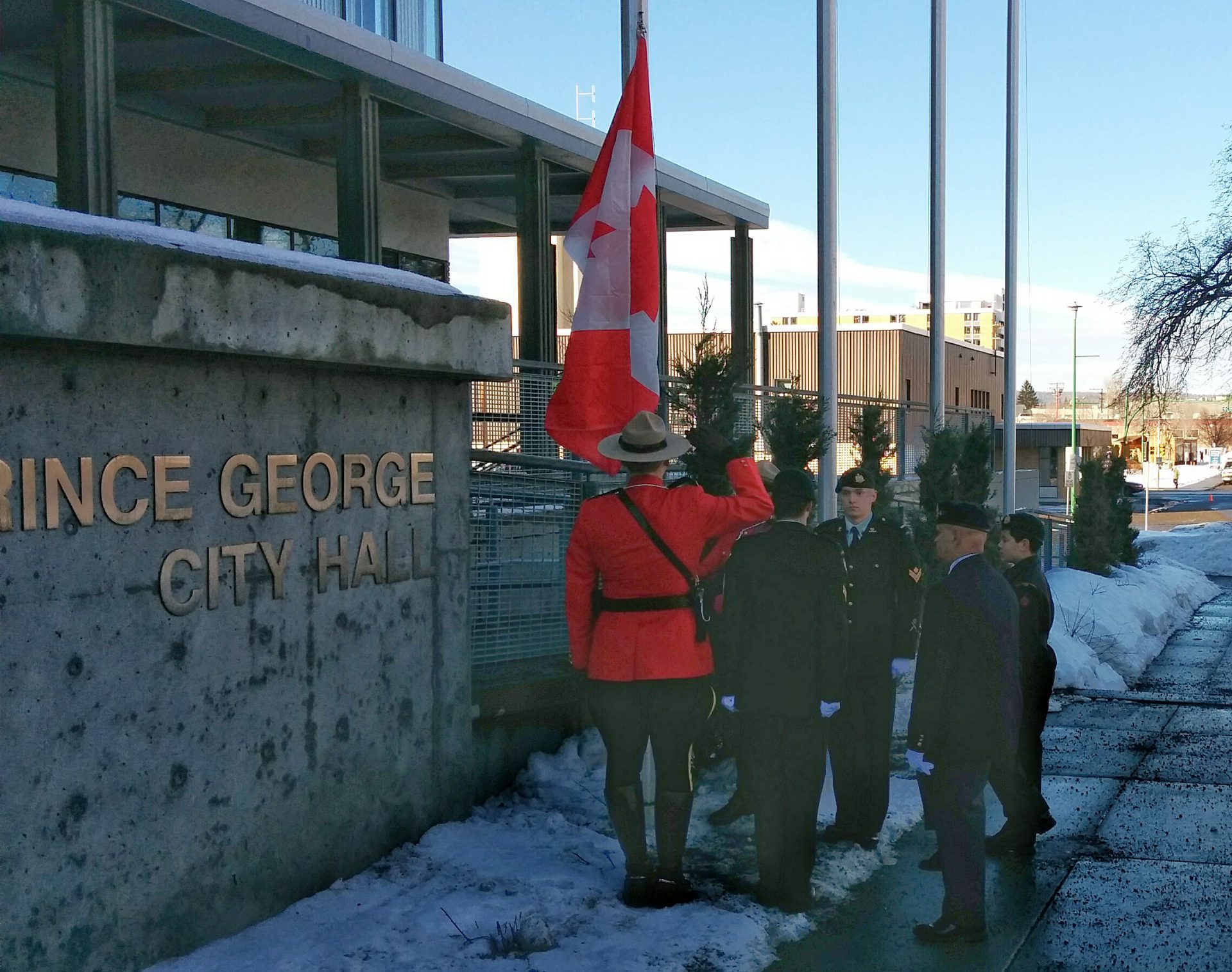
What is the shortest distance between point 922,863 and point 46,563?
408cm

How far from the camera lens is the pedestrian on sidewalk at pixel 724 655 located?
5660mm

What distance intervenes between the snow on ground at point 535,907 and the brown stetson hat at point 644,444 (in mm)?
1870

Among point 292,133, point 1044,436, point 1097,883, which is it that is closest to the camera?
point 1097,883

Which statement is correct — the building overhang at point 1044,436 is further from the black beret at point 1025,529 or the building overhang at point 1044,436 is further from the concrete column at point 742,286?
the black beret at point 1025,529

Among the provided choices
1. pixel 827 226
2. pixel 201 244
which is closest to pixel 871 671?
pixel 201 244

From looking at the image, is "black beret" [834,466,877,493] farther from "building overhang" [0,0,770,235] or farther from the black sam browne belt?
"building overhang" [0,0,770,235]

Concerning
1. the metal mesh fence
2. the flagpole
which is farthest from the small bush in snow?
the flagpole

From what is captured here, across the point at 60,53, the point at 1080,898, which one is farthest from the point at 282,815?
the point at 60,53

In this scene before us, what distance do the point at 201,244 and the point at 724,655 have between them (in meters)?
2.75

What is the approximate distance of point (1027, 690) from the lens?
6.57 m

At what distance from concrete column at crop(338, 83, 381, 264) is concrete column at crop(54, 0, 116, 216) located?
2.61 metres

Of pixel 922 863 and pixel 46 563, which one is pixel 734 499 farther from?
pixel 46 563

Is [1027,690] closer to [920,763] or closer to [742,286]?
[920,763]

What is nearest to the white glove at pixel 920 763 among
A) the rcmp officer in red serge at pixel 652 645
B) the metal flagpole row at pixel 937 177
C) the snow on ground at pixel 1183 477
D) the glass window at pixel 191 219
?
the rcmp officer in red serge at pixel 652 645
